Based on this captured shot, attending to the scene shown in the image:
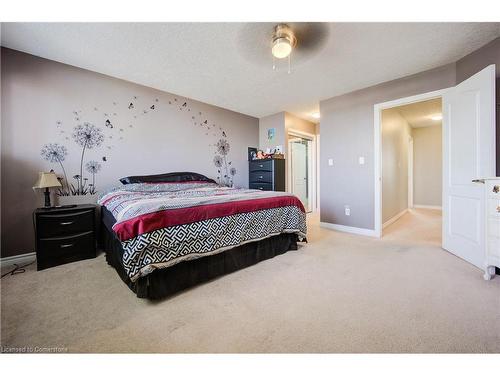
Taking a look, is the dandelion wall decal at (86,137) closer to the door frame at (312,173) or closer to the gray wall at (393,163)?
the door frame at (312,173)

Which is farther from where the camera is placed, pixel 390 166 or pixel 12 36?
pixel 390 166

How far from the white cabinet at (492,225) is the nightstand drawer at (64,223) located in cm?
393

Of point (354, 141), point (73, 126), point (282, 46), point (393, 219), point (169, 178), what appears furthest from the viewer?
point (393, 219)

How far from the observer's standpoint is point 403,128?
498 cm

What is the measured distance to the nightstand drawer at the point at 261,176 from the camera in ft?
13.0

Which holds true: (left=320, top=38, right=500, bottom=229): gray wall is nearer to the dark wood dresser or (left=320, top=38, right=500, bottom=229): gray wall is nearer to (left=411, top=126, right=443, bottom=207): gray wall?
the dark wood dresser

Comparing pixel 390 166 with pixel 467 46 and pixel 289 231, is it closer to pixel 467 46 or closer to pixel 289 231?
pixel 467 46

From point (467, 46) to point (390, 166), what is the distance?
2.38m

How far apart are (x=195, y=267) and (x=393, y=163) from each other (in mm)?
4579

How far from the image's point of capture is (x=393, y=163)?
440cm

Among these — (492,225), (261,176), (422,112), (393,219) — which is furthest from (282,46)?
(422,112)

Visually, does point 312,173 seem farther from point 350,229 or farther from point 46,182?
point 46,182

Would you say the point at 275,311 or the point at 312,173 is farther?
the point at 312,173
